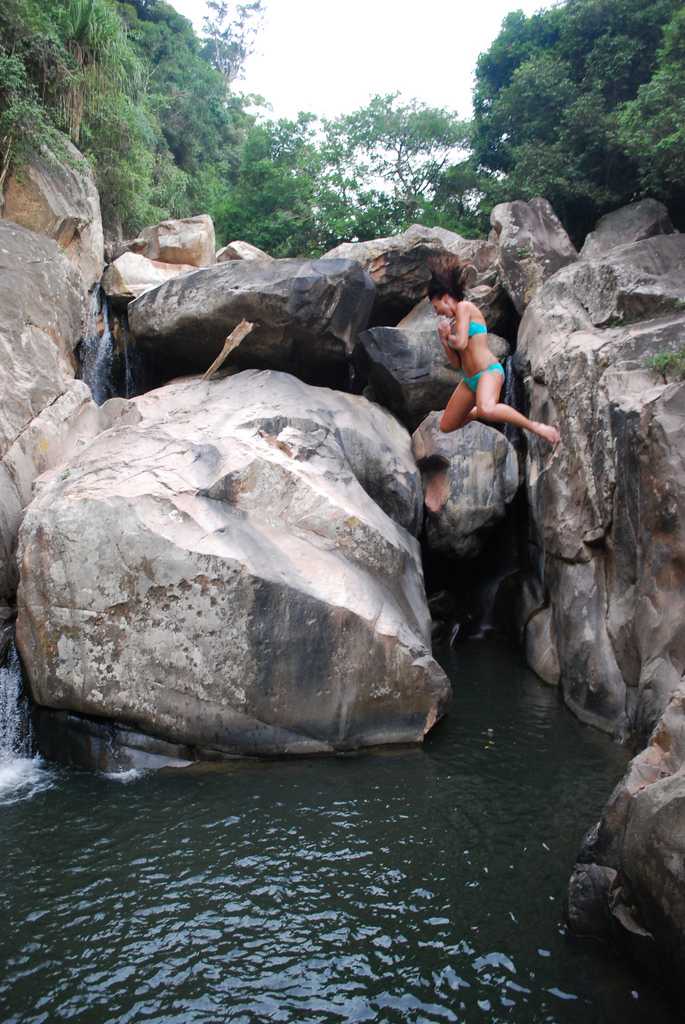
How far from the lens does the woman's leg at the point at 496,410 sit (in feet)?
24.6

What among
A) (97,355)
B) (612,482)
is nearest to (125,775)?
(612,482)

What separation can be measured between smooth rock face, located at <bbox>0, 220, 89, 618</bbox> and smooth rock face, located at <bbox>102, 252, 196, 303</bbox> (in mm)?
2150

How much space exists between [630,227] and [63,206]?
11.3 metres

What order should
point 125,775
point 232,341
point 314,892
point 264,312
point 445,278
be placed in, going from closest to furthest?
point 314,892
point 445,278
point 125,775
point 232,341
point 264,312

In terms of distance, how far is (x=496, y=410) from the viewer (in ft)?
24.8

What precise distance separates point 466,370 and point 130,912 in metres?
5.77

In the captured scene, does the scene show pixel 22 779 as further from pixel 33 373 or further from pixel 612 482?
pixel 612 482

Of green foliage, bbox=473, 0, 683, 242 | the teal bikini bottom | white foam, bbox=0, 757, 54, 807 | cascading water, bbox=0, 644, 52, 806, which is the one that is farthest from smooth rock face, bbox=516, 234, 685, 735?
cascading water, bbox=0, 644, 52, 806

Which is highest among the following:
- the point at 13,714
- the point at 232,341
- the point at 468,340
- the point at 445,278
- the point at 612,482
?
the point at 232,341

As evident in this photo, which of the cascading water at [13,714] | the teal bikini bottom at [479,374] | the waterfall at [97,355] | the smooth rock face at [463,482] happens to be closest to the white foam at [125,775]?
the cascading water at [13,714]

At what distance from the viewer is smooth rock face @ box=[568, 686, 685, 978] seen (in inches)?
183

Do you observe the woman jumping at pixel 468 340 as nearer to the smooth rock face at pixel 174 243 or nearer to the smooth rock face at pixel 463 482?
the smooth rock face at pixel 463 482

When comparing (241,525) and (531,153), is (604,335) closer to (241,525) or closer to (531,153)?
(241,525)

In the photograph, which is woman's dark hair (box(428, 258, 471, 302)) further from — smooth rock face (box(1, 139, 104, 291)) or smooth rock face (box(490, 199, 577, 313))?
smooth rock face (box(1, 139, 104, 291))
